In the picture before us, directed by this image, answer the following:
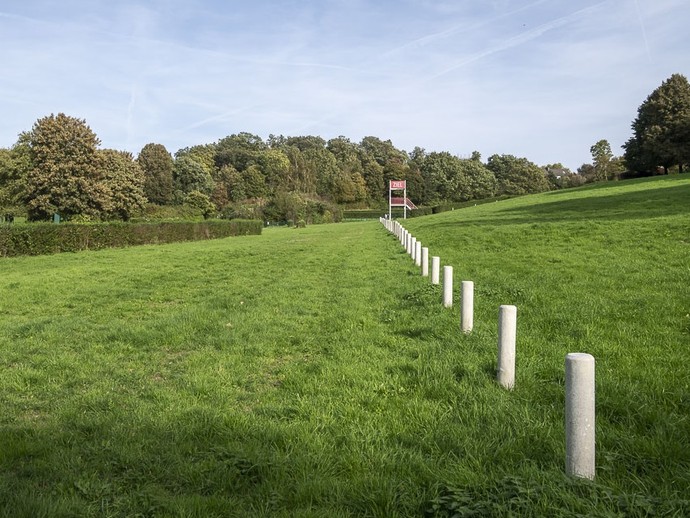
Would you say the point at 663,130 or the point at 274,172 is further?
the point at 274,172

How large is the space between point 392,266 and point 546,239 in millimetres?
5732

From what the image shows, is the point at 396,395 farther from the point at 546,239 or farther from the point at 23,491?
the point at 546,239

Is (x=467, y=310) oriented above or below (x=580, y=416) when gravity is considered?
below

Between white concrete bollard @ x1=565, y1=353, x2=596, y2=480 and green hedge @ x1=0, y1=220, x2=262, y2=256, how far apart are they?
27043mm

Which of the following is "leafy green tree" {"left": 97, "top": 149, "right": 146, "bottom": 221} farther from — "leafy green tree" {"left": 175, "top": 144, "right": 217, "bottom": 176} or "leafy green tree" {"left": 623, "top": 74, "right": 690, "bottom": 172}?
"leafy green tree" {"left": 623, "top": 74, "right": 690, "bottom": 172}

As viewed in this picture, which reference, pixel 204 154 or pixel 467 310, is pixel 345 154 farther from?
pixel 467 310

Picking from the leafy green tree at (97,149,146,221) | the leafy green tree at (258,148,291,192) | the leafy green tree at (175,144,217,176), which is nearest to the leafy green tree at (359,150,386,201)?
the leafy green tree at (258,148,291,192)

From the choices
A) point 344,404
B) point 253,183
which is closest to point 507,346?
point 344,404

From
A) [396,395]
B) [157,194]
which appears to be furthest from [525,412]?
[157,194]

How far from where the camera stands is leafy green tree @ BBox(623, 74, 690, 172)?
5322 centimetres

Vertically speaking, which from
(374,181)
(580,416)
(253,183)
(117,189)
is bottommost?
A: (580,416)

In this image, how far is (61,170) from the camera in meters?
41.6

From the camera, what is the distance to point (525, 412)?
13.4 feet

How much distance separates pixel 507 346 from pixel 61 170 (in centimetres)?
4522
